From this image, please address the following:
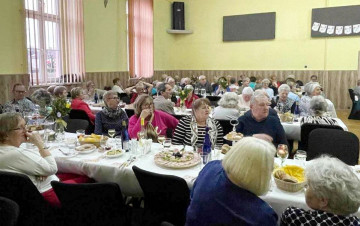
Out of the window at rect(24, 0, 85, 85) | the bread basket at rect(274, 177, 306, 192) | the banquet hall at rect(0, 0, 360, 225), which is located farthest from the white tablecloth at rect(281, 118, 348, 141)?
the window at rect(24, 0, 85, 85)

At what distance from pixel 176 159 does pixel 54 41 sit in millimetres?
7095

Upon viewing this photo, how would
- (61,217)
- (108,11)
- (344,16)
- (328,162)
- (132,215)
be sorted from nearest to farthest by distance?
(328,162), (61,217), (132,215), (108,11), (344,16)

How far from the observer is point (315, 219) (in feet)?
5.04

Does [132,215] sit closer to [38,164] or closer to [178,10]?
[38,164]

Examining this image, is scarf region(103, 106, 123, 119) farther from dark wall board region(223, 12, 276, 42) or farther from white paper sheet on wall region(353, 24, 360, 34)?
white paper sheet on wall region(353, 24, 360, 34)

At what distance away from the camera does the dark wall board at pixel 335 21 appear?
11.0m

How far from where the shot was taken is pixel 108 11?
10.3m

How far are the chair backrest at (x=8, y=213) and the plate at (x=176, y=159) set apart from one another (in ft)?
3.94

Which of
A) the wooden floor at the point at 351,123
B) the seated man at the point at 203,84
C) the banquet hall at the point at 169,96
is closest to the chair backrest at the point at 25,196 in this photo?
the banquet hall at the point at 169,96

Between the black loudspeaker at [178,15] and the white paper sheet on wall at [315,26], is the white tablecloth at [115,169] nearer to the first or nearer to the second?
the white paper sheet on wall at [315,26]

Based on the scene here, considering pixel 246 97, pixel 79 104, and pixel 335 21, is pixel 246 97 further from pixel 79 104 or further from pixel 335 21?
pixel 335 21

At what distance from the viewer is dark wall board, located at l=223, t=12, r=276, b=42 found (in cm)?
1243

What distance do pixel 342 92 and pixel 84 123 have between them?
34.0ft

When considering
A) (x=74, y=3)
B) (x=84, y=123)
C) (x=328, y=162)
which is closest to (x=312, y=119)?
(x=328, y=162)
